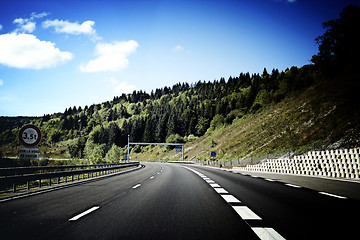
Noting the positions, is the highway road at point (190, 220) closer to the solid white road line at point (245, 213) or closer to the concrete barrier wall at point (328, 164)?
the solid white road line at point (245, 213)

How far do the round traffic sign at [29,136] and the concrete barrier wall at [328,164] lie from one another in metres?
15.5

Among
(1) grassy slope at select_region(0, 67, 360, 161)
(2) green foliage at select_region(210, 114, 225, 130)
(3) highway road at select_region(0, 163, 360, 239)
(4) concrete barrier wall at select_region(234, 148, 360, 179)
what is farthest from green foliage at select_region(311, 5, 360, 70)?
(3) highway road at select_region(0, 163, 360, 239)

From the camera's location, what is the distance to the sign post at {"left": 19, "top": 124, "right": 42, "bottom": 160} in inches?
408

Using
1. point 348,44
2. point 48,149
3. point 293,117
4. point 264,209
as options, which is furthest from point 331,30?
point 48,149

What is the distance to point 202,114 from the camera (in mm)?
145000

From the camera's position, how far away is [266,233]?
372 cm

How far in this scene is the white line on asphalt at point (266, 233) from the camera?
3.54 meters

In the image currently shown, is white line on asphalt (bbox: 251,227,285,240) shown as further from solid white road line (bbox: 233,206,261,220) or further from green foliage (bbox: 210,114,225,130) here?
green foliage (bbox: 210,114,225,130)

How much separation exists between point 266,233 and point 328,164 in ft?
45.4

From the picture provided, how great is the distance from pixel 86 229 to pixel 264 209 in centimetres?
376

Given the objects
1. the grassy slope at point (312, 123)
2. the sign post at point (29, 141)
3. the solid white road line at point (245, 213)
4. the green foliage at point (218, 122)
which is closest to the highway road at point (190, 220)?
the solid white road line at point (245, 213)

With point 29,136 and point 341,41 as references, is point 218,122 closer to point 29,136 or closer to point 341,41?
point 341,41

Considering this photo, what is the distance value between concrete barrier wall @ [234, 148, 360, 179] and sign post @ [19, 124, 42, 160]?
15374mm

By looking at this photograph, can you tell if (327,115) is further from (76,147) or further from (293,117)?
(76,147)
